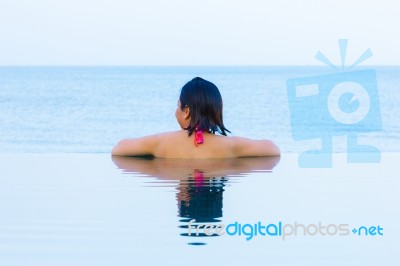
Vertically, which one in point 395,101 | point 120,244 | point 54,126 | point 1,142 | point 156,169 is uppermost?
point 395,101

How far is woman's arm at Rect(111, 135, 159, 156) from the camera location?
6.10 m

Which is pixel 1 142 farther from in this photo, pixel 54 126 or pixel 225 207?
pixel 225 207

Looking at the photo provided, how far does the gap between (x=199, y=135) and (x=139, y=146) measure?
60 cm

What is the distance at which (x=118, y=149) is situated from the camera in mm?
6340

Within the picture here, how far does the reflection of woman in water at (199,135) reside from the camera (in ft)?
18.8

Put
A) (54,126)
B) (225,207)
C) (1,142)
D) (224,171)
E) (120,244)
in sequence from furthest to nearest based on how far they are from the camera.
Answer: (54,126) < (1,142) < (224,171) < (225,207) < (120,244)

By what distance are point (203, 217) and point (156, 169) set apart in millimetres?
1881

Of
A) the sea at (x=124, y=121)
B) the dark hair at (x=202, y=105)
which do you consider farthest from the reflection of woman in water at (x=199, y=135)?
the sea at (x=124, y=121)

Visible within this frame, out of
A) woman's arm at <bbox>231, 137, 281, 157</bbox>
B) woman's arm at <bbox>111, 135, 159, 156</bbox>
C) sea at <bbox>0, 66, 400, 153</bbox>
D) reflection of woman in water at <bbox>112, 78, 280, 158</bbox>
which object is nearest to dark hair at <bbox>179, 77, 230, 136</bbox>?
reflection of woman in water at <bbox>112, 78, 280, 158</bbox>

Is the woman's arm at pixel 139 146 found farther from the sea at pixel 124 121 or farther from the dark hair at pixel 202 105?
the sea at pixel 124 121

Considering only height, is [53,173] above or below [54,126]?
below

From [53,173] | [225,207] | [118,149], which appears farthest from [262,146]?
[225,207]

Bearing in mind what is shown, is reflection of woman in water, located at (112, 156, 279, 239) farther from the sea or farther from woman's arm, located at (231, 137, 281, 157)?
the sea

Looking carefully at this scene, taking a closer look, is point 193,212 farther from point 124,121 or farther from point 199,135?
point 124,121
